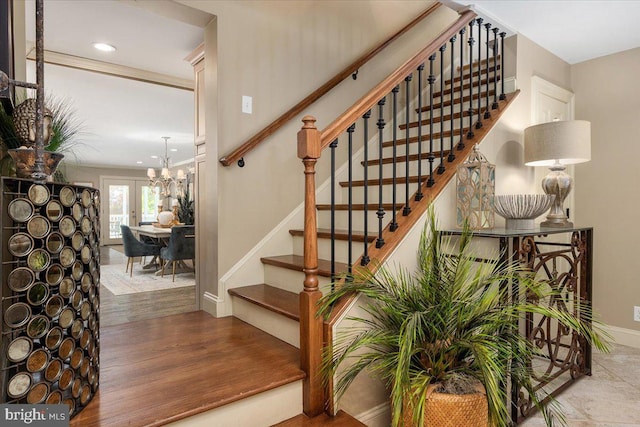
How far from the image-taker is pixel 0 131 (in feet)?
4.49

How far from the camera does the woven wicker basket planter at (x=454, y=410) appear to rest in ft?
4.63

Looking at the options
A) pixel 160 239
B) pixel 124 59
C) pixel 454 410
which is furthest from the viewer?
pixel 160 239

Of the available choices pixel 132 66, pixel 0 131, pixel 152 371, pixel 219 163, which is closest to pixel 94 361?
pixel 152 371

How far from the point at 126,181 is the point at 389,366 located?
11.9m

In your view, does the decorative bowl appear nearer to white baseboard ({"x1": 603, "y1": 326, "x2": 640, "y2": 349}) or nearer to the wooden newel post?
the wooden newel post

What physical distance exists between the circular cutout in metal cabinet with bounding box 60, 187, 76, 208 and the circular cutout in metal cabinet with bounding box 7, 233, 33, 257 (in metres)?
0.16

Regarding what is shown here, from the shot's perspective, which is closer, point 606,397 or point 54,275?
point 54,275

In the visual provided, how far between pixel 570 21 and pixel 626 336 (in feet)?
8.33

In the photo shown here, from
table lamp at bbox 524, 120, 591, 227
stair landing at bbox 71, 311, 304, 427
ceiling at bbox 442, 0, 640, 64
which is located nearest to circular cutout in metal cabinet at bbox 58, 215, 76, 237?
stair landing at bbox 71, 311, 304, 427

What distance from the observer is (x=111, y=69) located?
3521mm

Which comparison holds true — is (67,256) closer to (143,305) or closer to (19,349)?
(19,349)

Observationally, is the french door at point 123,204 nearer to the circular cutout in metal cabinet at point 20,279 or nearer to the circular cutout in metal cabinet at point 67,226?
the circular cutout in metal cabinet at point 67,226

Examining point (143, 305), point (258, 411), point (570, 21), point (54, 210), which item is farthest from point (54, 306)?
point (570, 21)

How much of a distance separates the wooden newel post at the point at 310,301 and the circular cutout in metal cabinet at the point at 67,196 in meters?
0.83
